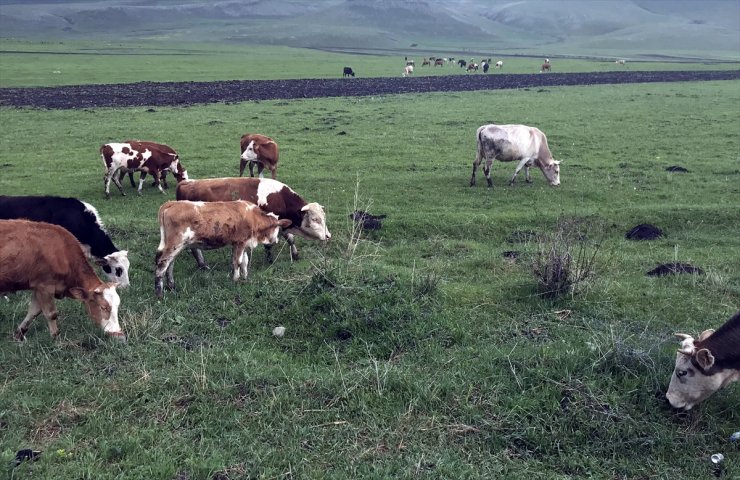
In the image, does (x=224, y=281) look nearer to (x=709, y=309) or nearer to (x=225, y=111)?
(x=709, y=309)

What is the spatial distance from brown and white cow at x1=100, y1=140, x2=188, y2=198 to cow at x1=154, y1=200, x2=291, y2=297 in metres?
7.09

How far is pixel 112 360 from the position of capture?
24.3 ft

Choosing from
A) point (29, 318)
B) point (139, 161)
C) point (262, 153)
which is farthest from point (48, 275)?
point (262, 153)

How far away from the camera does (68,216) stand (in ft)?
34.2

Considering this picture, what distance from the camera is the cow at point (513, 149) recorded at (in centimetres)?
1773

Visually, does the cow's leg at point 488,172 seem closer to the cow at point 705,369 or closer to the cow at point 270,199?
the cow at point 270,199

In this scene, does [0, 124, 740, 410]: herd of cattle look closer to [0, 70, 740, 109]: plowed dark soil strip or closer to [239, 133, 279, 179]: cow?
[239, 133, 279, 179]: cow

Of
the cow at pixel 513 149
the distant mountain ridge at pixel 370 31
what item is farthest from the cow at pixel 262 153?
Answer: the distant mountain ridge at pixel 370 31

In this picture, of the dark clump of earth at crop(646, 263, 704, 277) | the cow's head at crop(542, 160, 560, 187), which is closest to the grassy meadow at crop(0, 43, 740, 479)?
the dark clump of earth at crop(646, 263, 704, 277)

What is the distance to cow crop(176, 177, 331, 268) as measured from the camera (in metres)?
11.9

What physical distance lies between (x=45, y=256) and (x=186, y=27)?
171 metres

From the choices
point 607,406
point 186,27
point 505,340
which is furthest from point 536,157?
point 186,27

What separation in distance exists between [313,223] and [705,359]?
7154mm

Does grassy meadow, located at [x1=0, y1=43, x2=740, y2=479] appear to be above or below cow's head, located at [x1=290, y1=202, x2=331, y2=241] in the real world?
below
